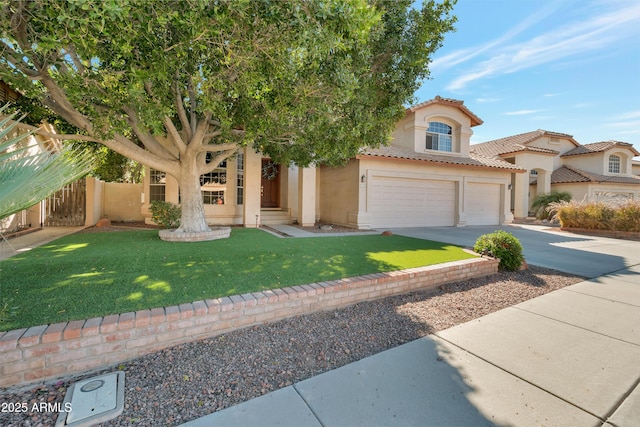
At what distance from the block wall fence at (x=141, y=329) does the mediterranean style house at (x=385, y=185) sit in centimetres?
790

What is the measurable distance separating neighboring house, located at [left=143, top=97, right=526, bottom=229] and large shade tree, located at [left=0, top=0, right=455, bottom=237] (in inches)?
142

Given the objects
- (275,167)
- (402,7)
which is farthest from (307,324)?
(275,167)

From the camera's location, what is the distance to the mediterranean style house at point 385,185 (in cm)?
1157

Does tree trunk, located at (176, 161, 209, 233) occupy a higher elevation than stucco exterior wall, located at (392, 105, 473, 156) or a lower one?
lower

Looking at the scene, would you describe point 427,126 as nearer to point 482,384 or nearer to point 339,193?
point 339,193

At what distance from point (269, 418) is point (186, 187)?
6.99 meters

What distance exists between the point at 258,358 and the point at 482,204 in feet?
52.6

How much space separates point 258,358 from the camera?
2.84 meters

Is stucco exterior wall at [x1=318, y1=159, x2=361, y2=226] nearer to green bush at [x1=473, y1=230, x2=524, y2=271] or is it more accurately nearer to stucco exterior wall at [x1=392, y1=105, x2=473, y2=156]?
stucco exterior wall at [x1=392, y1=105, x2=473, y2=156]

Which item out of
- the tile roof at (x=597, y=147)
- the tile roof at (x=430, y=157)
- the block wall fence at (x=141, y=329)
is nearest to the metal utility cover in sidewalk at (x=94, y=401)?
the block wall fence at (x=141, y=329)

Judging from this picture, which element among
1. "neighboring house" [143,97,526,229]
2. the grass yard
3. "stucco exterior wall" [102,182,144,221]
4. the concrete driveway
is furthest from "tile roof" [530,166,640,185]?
"stucco exterior wall" [102,182,144,221]

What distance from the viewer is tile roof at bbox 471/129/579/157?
66.8 feet

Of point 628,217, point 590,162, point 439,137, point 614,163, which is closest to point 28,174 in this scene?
point 439,137

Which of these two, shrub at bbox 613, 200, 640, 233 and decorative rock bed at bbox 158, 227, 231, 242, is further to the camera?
shrub at bbox 613, 200, 640, 233
